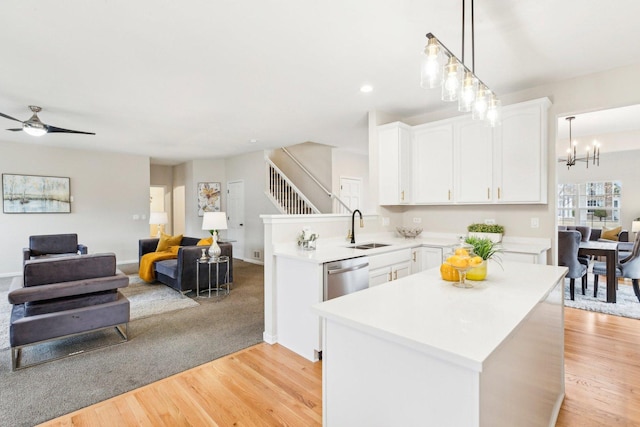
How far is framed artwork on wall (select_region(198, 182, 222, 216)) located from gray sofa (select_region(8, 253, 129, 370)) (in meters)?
5.51

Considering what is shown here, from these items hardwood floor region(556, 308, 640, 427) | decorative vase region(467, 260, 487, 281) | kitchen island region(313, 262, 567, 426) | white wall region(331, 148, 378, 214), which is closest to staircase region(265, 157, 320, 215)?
white wall region(331, 148, 378, 214)

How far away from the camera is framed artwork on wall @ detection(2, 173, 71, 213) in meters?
6.22

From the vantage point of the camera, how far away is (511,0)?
2.08 m

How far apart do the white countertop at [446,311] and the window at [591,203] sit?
7.78 meters

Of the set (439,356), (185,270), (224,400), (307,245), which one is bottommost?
(224,400)

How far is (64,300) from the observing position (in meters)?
2.81

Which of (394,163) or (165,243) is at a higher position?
(394,163)

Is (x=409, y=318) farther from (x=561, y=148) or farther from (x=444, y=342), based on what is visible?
(x=561, y=148)

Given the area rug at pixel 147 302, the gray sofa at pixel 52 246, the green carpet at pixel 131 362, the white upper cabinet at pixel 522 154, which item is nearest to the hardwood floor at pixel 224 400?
the green carpet at pixel 131 362

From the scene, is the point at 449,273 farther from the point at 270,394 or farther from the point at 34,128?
the point at 34,128

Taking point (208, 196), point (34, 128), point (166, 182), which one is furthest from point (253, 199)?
point (34, 128)

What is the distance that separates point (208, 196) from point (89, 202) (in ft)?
8.51

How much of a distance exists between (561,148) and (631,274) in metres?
3.70

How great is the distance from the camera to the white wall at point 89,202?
6.28 metres
